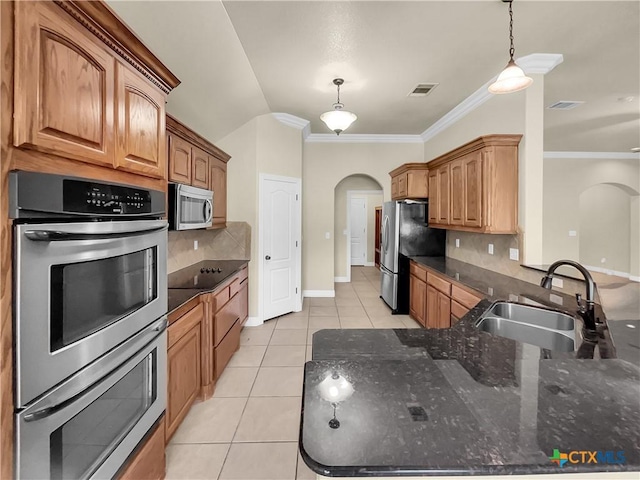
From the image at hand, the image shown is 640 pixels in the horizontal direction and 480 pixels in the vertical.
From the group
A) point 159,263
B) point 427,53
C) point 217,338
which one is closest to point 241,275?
point 217,338

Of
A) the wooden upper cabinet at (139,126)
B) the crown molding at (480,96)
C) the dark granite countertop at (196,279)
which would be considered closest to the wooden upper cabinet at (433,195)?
the crown molding at (480,96)

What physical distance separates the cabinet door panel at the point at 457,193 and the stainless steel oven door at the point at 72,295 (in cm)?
325

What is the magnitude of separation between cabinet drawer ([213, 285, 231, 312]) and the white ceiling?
74.0 inches

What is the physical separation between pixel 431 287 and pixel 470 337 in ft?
7.67

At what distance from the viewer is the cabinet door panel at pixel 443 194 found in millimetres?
3793

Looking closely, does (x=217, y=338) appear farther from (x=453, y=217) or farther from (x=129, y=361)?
(x=453, y=217)

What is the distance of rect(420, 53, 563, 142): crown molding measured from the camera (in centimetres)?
279

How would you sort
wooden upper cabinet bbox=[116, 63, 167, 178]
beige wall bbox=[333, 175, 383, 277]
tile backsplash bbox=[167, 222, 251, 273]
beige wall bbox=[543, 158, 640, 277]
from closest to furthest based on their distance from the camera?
wooden upper cabinet bbox=[116, 63, 167, 178], tile backsplash bbox=[167, 222, 251, 273], beige wall bbox=[543, 158, 640, 277], beige wall bbox=[333, 175, 383, 277]

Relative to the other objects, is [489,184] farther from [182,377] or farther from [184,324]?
[182,377]

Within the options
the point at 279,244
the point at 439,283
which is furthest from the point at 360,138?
the point at 439,283

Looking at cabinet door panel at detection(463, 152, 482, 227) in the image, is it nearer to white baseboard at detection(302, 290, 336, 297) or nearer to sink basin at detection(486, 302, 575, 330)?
sink basin at detection(486, 302, 575, 330)

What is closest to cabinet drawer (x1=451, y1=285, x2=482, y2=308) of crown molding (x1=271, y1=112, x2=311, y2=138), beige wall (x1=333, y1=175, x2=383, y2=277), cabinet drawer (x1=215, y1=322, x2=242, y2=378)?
cabinet drawer (x1=215, y1=322, x2=242, y2=378)

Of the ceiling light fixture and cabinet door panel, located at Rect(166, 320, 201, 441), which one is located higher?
the ceiling light fixture

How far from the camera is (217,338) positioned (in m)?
2.55
